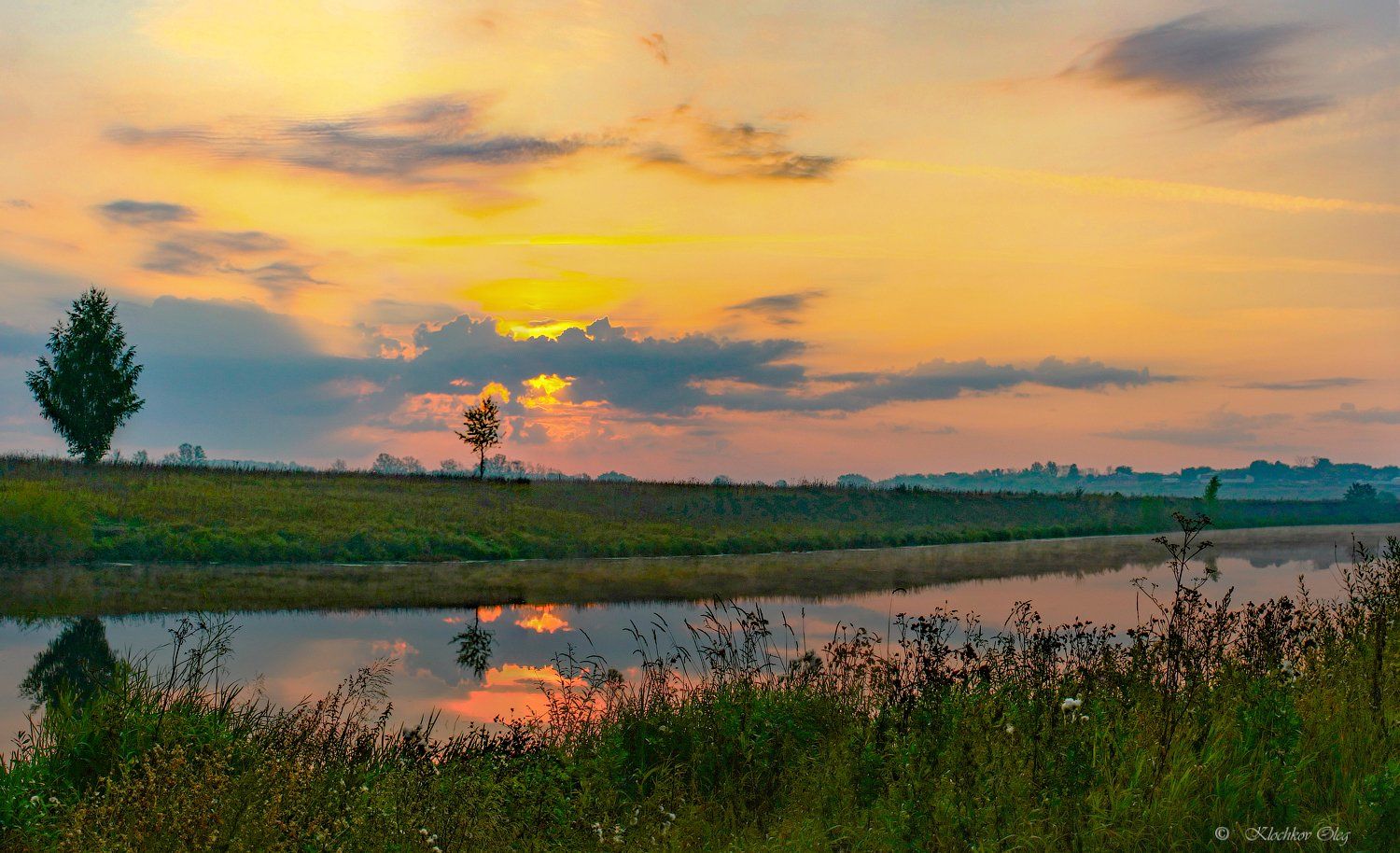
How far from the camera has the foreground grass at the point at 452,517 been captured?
33.7 metres

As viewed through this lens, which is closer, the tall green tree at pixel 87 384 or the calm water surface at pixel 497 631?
the calm water surface at pixel 497 631

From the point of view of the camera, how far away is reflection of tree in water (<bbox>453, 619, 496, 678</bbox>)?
17.2 metres

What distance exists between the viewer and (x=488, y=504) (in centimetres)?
4912

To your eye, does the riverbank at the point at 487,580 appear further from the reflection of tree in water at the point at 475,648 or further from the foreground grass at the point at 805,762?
the foreground grass at the point at 805,762

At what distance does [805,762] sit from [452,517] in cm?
3674

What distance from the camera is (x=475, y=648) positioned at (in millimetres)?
19031

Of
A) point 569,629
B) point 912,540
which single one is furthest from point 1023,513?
point 569,629

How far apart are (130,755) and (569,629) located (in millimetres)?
13235

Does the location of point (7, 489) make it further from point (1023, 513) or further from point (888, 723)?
point (1023, 513)

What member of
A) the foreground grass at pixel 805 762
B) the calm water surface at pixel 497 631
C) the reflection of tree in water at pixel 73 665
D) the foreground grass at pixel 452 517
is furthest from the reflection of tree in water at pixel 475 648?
the foreground grass at pixel 452 517

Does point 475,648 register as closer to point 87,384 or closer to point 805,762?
point 805,762

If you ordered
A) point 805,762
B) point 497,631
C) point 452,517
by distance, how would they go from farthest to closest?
point 452,517 → point 497,631 → point 805,762

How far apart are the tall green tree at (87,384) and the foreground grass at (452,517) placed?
5.20 metres

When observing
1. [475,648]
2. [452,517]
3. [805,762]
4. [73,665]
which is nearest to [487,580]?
[475,648]
